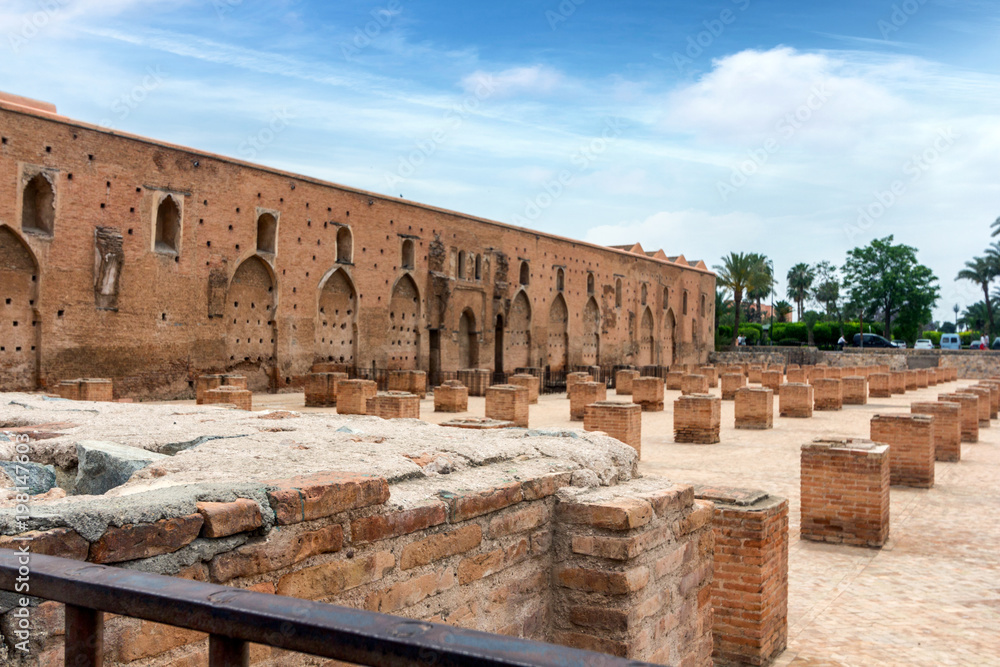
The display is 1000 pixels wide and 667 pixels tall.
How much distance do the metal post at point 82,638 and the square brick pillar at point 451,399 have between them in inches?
649

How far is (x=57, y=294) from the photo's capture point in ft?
55.8

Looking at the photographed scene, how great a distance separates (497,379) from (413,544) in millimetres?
25967

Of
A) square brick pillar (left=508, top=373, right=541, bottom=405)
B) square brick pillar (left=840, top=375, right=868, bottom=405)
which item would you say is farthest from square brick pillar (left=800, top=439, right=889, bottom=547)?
square brick pillar (left=840, top=375, right=868, bottom=405)

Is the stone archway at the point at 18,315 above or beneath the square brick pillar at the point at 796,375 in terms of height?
above

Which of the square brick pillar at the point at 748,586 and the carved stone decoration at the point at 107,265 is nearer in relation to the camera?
the square brick pillar at the point at 748,586

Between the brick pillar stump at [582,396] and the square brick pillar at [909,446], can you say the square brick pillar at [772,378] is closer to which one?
the brick pillar stump at [582,396]

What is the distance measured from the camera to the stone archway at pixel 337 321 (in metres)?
23.3

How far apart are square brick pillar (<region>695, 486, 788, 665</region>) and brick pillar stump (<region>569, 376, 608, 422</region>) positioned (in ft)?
37.3

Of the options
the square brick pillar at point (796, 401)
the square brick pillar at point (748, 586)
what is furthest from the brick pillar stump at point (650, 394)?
the square brick pillar at point (748, 586)

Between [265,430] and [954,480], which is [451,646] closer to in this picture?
[265,430]

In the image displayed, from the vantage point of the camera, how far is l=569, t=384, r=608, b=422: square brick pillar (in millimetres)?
16391

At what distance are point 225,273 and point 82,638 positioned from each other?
20264 millimetres

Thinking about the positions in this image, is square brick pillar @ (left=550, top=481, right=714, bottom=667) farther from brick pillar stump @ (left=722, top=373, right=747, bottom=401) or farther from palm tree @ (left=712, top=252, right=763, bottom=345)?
palm tree @ (left=712, top=252, right=763, bottom=345)

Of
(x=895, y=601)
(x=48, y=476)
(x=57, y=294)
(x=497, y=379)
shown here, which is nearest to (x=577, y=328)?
(x=497, y=379)
